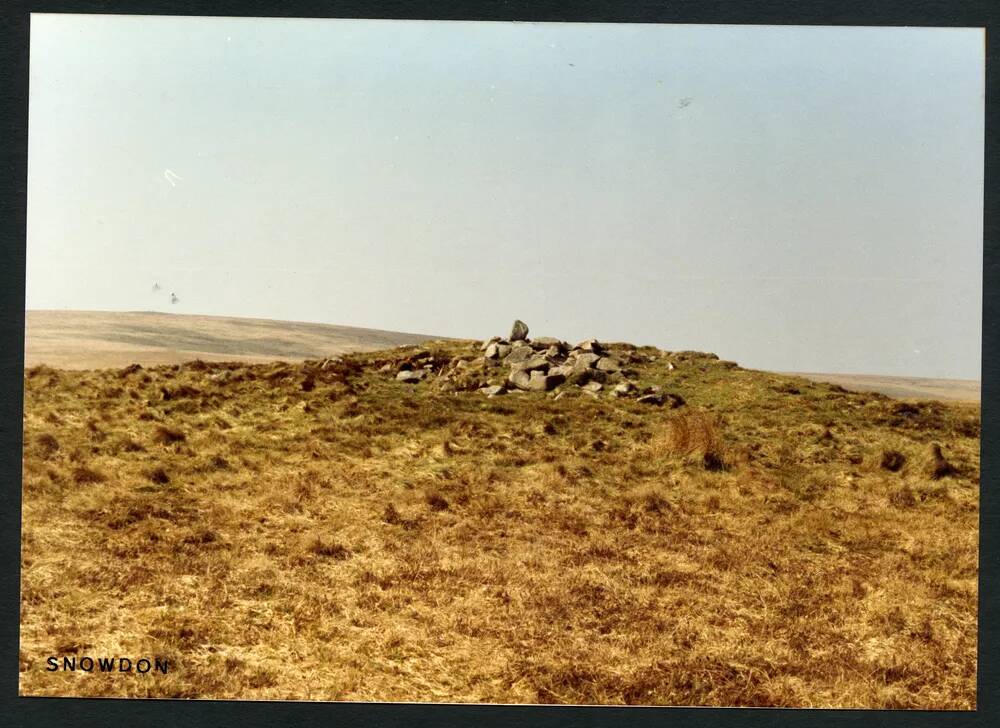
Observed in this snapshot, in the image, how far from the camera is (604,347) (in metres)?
10.3

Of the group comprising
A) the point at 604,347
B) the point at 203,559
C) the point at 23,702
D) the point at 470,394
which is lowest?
the point at 23,702

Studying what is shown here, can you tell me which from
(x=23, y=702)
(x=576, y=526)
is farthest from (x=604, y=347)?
(x=23, y=702)

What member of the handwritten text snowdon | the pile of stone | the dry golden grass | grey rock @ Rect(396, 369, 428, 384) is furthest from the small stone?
the handwritten text snowdon

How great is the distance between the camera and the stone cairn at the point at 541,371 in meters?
9.84

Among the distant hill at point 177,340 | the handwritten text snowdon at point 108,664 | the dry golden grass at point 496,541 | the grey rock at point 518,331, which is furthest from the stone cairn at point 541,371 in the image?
the handwritten text snowdon at point 108,664

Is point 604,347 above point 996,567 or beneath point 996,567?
above

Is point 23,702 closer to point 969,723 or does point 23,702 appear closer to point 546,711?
point 546,711

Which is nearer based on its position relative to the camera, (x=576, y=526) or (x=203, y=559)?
(x=203, y=559)

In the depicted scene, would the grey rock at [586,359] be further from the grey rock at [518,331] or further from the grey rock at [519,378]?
the grey rock at [518,331]

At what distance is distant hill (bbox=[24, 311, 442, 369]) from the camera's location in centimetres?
742

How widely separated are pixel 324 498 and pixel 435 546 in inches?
52.8

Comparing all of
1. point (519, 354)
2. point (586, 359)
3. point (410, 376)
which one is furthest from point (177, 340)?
point (586, 359)

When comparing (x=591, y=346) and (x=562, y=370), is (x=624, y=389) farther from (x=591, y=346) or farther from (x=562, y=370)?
(x=562, y=370)

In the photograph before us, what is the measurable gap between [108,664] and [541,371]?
5.95 m
